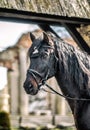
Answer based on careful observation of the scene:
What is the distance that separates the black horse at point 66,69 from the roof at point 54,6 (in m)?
1.55

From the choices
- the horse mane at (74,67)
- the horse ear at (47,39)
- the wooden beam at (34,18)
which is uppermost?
the wooden beam at (34,18)

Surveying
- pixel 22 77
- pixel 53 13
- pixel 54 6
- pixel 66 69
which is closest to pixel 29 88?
pixel 66 69

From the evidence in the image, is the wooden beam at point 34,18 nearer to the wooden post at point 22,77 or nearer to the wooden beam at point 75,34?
the wooden beam at point 75,34

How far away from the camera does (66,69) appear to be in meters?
4.80

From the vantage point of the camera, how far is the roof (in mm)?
6363

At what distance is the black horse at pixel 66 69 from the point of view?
15.5 feet

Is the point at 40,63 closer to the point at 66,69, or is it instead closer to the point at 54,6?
the point at 66,69

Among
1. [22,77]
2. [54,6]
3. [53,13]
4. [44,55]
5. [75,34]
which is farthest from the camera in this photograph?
[22,77]

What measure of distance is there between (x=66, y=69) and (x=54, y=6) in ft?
6.71

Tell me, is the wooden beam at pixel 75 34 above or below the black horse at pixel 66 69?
above

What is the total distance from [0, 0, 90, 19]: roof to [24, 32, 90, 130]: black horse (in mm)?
1546

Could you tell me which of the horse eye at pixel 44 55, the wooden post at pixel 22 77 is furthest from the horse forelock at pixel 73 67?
the wooden post at pixel 22 77

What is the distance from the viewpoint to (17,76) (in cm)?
1606

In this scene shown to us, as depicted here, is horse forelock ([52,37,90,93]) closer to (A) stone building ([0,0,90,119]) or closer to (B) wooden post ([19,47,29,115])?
(A) stone building ([0,0,90,119])
